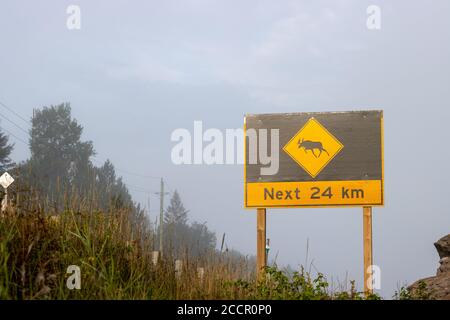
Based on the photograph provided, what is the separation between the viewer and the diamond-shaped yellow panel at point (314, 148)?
12289mm

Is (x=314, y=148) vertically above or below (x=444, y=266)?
above

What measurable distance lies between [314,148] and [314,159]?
0.67 feet

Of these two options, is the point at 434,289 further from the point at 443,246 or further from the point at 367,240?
the point at 443,246

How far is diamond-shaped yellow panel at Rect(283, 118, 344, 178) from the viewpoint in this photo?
40.3 feet

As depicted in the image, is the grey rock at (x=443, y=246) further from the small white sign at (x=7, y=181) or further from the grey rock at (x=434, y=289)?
the small white sign at (x=7, y=181)

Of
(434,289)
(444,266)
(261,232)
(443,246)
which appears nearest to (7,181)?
(261,232)

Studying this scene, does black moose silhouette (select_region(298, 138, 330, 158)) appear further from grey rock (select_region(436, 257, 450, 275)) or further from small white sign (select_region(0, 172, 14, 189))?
small white sign (select_region(0, 172, 14, 189))

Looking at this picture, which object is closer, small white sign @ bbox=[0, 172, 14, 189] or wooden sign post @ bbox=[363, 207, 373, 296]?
small white sign @ bbox=[0, 172, 14, 189]

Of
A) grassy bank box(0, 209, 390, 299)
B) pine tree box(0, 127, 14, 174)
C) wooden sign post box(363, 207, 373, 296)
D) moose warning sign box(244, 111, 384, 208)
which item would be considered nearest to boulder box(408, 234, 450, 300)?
wooden sign post box(363, 207, 373, 296)

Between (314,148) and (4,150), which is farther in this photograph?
(4,150)

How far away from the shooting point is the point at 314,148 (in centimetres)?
1234

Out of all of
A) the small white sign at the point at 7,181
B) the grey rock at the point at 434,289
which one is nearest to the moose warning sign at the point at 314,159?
the grey rock at the point at 434,289

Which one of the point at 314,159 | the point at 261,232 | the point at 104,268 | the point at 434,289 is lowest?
the point at 434,289

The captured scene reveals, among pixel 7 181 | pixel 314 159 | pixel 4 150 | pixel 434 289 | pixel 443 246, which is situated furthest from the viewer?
pixel 4 150
